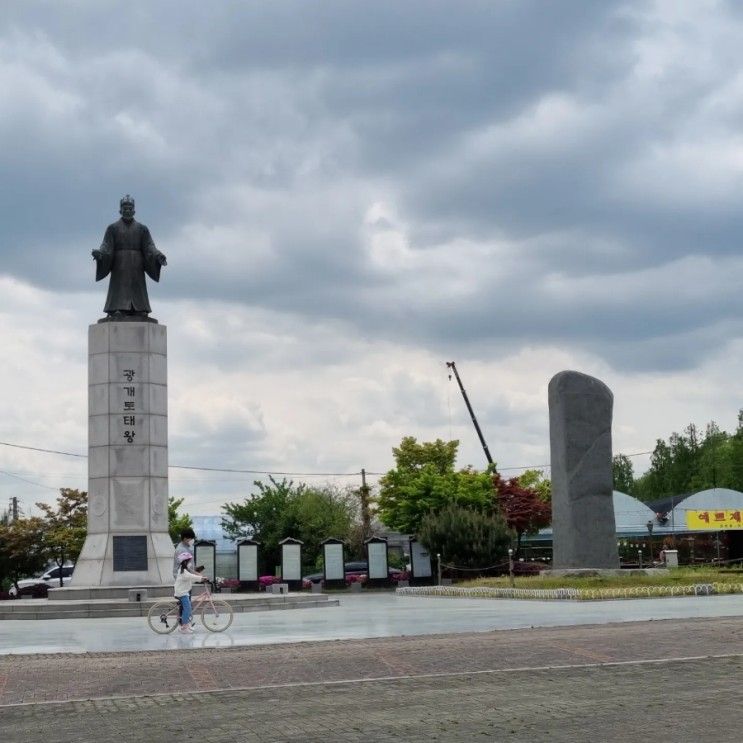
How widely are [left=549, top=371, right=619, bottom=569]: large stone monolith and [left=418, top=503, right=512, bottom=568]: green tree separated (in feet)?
37.8

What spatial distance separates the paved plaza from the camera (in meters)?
9.48

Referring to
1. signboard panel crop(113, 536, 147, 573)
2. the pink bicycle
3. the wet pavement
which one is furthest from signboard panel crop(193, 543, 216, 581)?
the pink bicycle

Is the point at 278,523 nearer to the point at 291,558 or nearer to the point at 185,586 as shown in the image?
the point at 291,558

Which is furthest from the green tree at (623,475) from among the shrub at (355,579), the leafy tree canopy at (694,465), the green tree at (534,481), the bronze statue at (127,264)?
the bronze statue at (127,264)

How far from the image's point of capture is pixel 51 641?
1936 centimetres

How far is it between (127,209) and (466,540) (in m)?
20.5

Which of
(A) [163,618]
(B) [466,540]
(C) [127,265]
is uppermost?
(C) [127,265]

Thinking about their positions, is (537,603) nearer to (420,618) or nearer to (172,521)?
(420,618)

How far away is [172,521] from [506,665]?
5906cm

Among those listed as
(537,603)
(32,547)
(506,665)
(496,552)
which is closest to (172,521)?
(32,547)

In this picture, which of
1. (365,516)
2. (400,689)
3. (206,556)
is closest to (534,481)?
(365,516)

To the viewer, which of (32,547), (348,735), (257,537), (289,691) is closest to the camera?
(348,735)

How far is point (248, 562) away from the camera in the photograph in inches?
1801

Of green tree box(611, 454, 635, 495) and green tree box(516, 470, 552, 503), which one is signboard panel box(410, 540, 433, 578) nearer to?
green tree box(516, 470, 552, 503)
